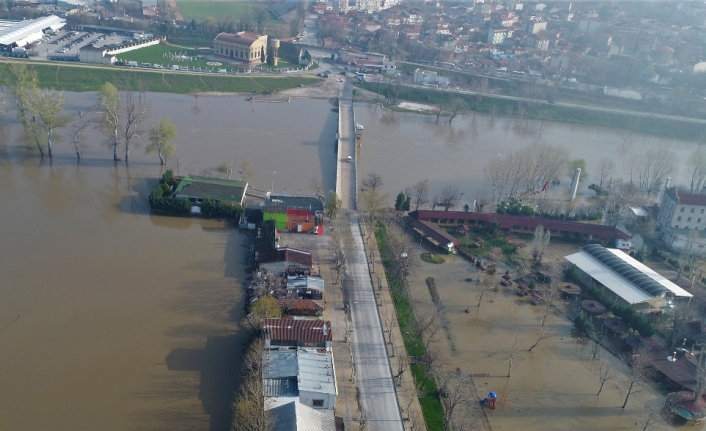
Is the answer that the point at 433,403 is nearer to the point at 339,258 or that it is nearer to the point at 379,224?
the point at 339,258

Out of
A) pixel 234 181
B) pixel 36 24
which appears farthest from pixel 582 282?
pixel 36 24

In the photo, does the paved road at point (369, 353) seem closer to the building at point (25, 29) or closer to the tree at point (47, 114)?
the tree at point (47, 114)

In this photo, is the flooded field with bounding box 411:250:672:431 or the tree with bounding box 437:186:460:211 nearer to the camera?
the flooded field with bounding box 411:250:672:431

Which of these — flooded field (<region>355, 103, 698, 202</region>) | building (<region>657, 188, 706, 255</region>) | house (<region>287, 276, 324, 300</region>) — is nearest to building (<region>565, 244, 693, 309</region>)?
building (<region>657, 188, 706, 255</region>)

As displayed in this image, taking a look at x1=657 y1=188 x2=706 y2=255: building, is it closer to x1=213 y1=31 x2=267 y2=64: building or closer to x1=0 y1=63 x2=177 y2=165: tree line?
x1=0 y1=63 x2=177 y2=165: tree line

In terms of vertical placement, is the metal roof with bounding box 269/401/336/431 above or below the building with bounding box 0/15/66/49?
below
